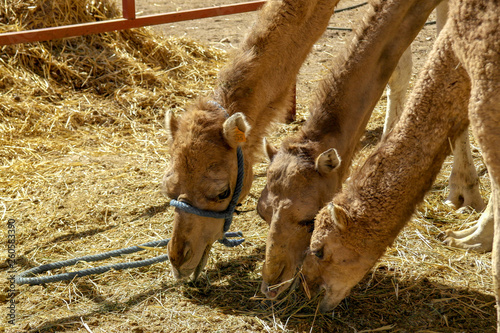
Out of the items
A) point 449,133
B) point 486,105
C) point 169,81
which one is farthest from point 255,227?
point 169,81

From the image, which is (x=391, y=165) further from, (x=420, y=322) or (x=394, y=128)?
(x=420, y=322)

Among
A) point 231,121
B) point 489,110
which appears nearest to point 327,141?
point 231,121

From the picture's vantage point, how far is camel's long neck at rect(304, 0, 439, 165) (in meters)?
4.25

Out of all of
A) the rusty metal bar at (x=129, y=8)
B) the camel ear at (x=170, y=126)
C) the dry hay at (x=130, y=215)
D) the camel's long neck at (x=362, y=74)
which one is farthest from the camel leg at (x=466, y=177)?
the rusty metal bar at (x=129, y=8)

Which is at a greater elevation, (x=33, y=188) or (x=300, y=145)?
(x=300, y=145)

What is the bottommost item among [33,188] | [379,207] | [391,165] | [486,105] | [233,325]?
[33,188]

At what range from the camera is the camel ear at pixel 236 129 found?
421 cm

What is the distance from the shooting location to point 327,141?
4.17m

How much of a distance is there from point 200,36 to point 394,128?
7.94 metres

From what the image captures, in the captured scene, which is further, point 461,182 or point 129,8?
point 129,8

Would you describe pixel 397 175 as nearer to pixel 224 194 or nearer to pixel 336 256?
pixel 336 256

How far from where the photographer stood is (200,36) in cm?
1093

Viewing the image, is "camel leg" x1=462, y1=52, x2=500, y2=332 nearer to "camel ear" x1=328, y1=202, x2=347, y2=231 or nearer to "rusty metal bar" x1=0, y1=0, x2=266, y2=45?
"camel ear" x1=328, y1=202, x2=347, y2=231

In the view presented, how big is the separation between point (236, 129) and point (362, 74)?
105 centimetres
